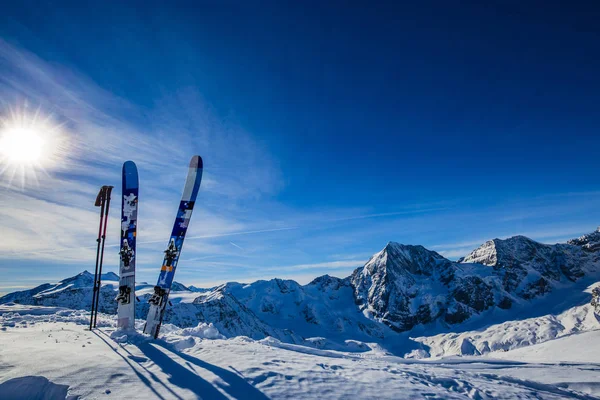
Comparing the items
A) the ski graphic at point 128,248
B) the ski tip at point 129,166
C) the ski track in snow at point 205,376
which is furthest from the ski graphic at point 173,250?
the ski tip at point 129,166

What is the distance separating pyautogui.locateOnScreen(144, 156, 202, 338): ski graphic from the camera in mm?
15711

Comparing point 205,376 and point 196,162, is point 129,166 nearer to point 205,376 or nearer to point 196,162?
point 196,162

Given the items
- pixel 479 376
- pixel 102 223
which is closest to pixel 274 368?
pixel 479 376

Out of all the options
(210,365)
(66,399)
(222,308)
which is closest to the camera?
(66,399)

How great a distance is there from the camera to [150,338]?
14.4 meters

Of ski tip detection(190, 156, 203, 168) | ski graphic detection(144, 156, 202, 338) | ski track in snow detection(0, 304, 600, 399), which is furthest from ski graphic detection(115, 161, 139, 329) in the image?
ski tip detection(190, 156, 203, 168)

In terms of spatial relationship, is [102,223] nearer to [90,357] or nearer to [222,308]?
[90,357]

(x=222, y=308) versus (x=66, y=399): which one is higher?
(x=66, y=399)

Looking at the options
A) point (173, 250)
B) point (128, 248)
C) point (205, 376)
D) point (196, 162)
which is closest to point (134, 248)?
point (128, 248)

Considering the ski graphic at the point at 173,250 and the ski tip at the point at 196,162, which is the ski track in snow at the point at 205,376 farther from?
the ski tip at the point at 196,162

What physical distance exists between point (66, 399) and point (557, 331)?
245 m

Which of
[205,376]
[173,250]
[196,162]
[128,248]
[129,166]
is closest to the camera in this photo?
[205,376]

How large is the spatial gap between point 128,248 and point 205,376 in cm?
1221

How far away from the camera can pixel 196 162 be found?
1916 cm
